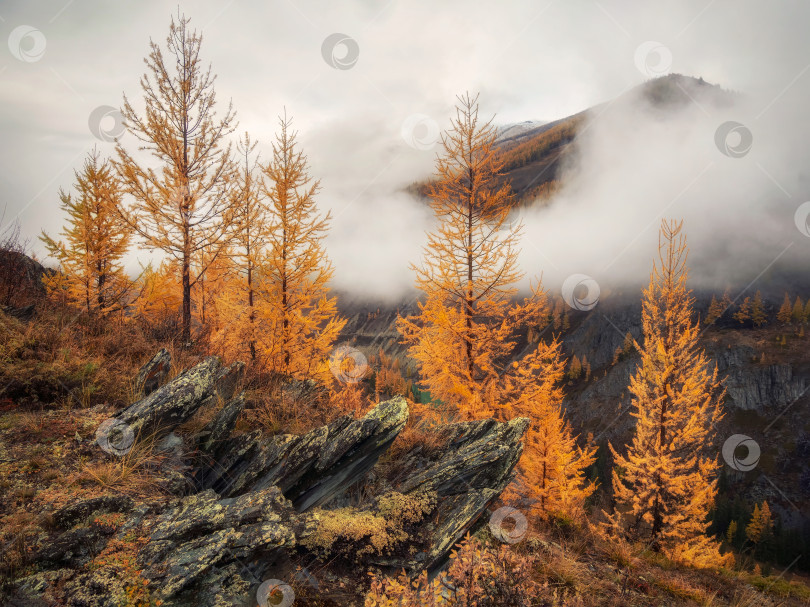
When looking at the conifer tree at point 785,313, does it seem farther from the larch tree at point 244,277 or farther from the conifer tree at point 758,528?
the larch tree at point 244,277

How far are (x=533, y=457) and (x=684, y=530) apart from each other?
745 centimetres

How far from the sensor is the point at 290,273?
48.9 feet

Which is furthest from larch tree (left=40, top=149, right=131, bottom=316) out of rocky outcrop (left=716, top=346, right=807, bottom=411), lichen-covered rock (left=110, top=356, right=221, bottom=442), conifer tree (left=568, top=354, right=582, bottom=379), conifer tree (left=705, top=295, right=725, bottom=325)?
conifer tree (left=705, top=295, right=725, bottom=325)

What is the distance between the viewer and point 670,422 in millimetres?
16109

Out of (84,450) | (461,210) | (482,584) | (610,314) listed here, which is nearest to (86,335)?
(84,450)

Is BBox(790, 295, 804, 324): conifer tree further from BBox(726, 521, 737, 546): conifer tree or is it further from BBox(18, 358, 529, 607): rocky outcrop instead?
BBox(18, 358, 529, 607): rocky outcrop

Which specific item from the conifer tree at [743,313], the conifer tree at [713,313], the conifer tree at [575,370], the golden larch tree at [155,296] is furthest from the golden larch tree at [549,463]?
the conifer tree at [743,313]

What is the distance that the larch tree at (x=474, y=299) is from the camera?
13531 millimetres

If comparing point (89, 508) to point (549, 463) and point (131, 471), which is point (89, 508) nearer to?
point (131, 471)

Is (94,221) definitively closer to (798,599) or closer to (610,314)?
(798,599)

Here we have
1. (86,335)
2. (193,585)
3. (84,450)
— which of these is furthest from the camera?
(86,335)

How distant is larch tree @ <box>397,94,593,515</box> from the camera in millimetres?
13531

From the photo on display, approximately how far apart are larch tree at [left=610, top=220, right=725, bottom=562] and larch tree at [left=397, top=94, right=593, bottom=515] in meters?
5.97

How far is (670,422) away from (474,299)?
1111 centimetres
